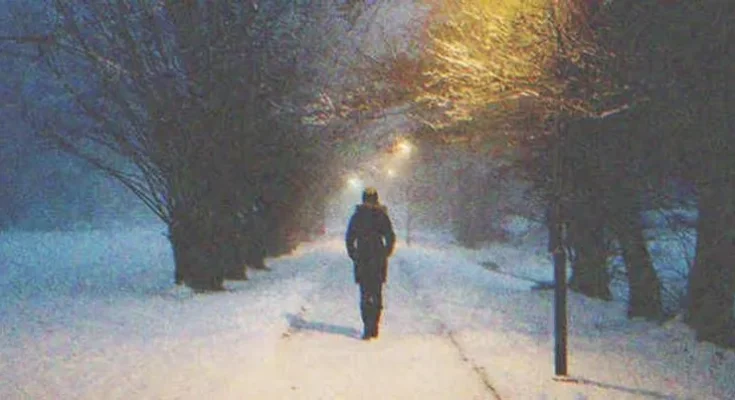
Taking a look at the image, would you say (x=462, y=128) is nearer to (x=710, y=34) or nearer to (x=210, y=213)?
(x=210, y=213)

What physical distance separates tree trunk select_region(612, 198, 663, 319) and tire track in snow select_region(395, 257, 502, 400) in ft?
12.6

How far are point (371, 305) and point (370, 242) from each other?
0.90 meters

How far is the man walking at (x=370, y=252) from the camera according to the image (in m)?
10.7

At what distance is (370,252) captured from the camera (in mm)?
10883

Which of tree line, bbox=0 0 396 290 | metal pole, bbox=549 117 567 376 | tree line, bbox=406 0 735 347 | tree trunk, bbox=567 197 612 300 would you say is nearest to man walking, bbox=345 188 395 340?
tree line, bbox=406 0 735 347

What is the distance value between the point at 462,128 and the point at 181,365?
32.7 ft

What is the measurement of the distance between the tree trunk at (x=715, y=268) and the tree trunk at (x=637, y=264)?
2264 millimetres

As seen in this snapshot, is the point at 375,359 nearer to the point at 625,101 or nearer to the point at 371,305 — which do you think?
the point at 371,305

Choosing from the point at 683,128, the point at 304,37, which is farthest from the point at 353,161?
the point at 683,128

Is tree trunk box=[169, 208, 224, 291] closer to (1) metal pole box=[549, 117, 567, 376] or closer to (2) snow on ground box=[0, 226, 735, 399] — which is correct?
(2) snow on ground box=[0, 226, 735, 399]

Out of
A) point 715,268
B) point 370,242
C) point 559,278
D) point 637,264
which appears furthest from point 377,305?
point 637,264

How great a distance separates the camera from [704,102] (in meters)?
10.2

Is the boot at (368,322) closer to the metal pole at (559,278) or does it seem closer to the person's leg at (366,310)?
the person's leg at (366,310)

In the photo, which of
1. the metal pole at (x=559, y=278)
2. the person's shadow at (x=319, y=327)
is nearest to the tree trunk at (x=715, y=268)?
the metal pole at (x=559, y=278)
